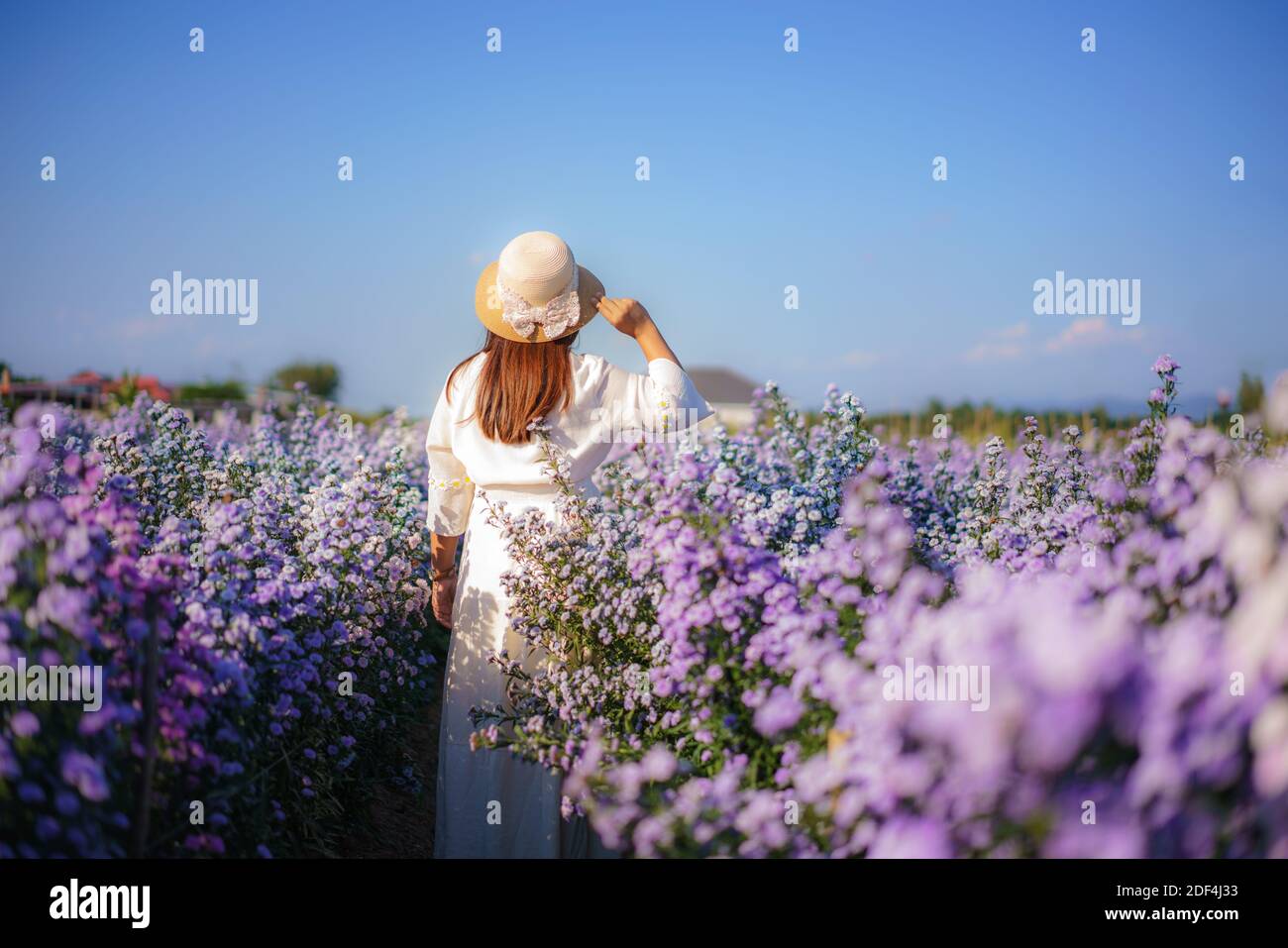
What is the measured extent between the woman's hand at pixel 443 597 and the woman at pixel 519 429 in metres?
0.31

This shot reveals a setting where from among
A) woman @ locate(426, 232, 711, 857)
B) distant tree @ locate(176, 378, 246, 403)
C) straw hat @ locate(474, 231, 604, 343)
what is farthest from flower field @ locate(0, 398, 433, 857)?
distant tree @ locate(176, 378, 246, 403)

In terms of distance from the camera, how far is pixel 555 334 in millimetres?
3293

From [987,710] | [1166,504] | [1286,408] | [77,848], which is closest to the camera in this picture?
[987,710]

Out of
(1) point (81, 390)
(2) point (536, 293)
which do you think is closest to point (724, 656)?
(2) point (536, 293)

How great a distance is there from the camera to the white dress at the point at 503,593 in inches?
129

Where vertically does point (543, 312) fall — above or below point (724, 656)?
above

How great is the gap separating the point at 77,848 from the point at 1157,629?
91.5 inches

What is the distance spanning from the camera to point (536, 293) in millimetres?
3213

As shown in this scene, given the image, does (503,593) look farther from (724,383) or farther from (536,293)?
(724,383)

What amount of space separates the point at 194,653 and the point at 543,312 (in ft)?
4.97

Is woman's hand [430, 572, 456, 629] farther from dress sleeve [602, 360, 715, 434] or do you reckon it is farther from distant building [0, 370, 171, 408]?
distant building [0, 370, 171, 408]

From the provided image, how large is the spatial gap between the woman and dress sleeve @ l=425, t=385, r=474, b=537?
0.5 inches
